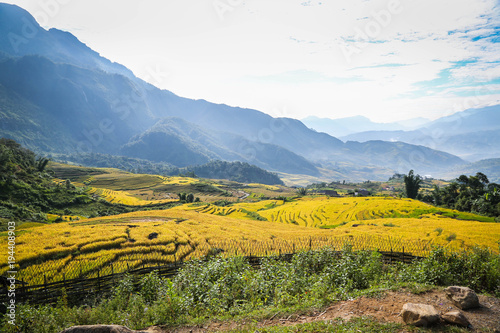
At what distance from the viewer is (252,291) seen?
1159 centimetres

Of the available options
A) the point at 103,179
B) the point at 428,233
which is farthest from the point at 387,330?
the point at 103,179

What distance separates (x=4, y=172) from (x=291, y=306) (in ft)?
262

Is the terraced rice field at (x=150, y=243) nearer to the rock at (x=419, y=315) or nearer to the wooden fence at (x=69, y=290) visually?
the wooden fence at (x=69, y=290)

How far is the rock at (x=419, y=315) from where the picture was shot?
783 centimetres

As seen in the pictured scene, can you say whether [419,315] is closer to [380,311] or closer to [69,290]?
[380,311]

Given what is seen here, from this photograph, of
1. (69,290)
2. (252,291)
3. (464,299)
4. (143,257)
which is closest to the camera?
(464,299)

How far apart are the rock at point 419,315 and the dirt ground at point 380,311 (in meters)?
0.37

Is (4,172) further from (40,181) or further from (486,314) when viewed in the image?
(486,314)

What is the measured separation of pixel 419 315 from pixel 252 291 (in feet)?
22.1

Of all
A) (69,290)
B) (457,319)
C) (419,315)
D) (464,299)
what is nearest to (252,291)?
(419,315)

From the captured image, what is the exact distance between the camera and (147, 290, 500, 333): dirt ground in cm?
867

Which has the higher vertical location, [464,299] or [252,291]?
[464,299]

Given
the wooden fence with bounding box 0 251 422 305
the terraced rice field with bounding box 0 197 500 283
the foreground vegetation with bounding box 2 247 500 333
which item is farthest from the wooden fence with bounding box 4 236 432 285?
the foreground vegetation with bounding box 2 247 500 333

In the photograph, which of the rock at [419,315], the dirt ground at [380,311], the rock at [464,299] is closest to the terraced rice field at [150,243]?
the dirt ground at [380,311]
